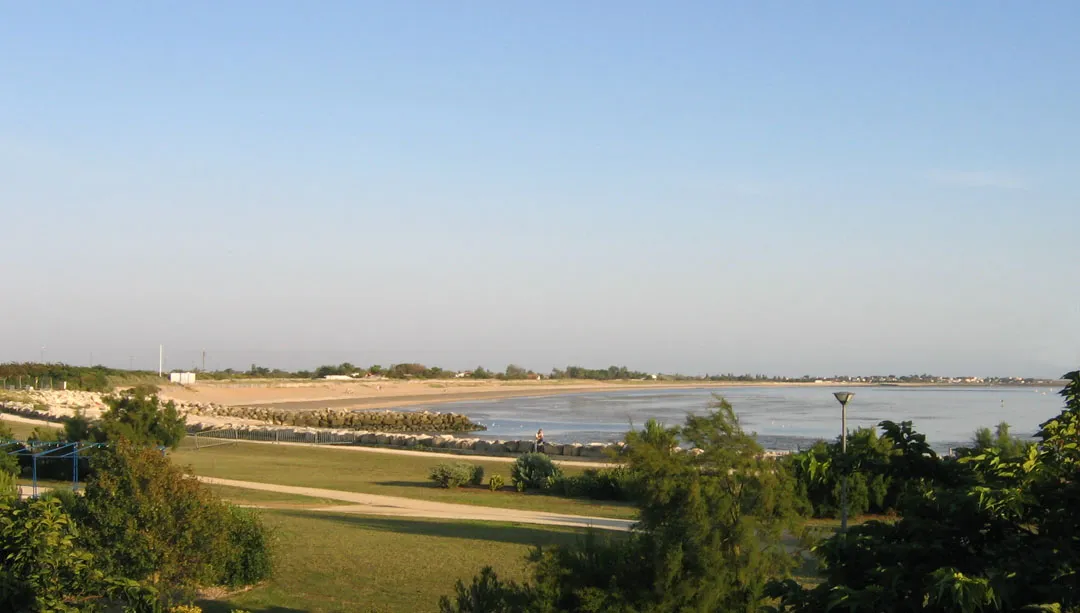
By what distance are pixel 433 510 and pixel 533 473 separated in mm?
4946

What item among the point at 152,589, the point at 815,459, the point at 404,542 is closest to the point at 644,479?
the point at 152,589

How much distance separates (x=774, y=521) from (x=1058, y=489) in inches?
162

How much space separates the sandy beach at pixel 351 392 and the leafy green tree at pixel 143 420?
5547 centimetres

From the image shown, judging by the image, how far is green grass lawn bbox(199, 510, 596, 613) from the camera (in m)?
12.8

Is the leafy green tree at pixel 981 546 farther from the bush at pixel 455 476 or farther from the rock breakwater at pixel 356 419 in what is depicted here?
the rock breakwater at pixel 356 419

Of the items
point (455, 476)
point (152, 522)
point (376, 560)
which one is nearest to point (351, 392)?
point (455, 476)

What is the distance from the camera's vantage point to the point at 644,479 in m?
9.12

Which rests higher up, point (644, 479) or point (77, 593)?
point (644, 479)

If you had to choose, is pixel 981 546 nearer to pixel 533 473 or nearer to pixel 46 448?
pixel 533 473

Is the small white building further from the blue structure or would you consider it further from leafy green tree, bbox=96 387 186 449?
leafy green tree, bbox=96 387 186 449

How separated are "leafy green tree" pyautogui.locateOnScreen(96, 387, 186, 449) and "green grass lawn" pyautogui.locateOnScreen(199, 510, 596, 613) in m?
8.44

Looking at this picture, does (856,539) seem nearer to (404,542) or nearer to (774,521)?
(774,521)

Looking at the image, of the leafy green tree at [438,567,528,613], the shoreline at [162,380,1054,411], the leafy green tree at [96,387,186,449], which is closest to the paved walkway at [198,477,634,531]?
the leafy green tree at [96,387,186,449]

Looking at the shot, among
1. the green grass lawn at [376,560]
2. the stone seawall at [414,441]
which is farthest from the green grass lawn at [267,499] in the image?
the stone seawall at [414,441]
